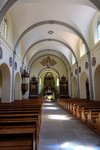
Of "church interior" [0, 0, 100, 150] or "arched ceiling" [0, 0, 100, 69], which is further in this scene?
"arched ceiling" [0, 0, 100, 69]

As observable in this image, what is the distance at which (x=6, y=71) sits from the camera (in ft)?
37.1

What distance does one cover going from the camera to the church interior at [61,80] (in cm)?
355

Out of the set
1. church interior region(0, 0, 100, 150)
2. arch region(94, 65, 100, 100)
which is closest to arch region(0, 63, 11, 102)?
church interior region(0, 0, 100, 150)

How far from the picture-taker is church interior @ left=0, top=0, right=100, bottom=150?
3549 mm

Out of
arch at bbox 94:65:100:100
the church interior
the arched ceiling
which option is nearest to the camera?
the church interior

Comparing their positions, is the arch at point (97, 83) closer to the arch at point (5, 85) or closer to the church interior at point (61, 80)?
the church interior at point (61, 80)

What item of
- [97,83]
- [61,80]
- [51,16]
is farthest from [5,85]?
[61,80]

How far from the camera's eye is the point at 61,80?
2411 centimetres

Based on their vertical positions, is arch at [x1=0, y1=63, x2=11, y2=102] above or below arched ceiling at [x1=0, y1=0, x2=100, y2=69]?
below

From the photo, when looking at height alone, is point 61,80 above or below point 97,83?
above

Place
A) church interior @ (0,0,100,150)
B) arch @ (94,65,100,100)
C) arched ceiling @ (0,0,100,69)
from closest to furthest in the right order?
church interior @ (0,0,100,150), arched ceiling @ (0,0,100,69), arch @ (94,65,100,100)

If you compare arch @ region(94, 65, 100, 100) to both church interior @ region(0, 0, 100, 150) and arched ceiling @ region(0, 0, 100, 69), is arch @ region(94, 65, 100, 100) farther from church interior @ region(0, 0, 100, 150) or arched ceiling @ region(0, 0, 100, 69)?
arched ceiling @ region(0, 0, 100, 69)

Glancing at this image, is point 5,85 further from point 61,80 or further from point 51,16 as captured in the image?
point 61,80

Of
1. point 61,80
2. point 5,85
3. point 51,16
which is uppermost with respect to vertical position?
point 51,16
